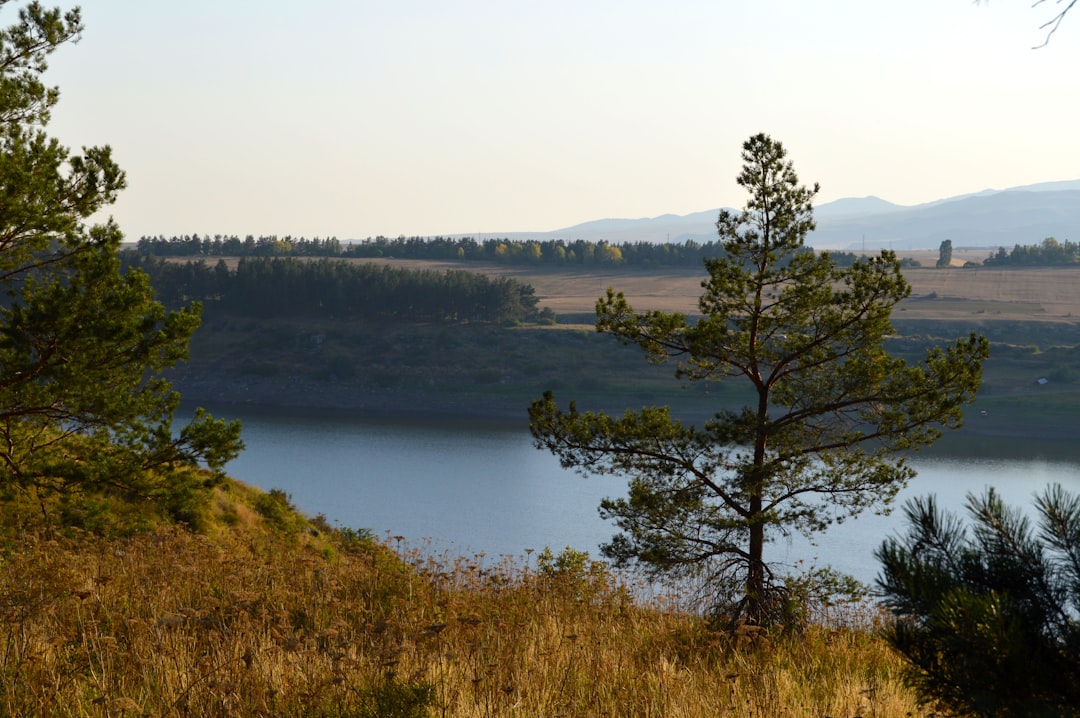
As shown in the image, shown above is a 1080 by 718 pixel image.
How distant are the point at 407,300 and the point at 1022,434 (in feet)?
203

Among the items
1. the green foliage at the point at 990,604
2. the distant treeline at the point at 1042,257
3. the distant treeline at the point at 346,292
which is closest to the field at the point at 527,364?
the distant treeline at the point at 346,292

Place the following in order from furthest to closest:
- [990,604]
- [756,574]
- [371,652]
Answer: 1. [756,574]
2. [371,652]
3. [990,604]

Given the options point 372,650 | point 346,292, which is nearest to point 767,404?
point 372,650

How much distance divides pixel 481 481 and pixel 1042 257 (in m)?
120

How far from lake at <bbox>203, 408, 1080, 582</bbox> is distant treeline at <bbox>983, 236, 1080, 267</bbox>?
83431 millimetres

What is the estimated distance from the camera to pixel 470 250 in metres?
163

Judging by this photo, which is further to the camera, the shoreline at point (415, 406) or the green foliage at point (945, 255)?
the green foliage at point (945, 255)

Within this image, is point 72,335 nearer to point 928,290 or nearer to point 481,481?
point 481,481


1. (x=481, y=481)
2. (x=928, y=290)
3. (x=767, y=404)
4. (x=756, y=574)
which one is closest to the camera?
(x=756, y=574)

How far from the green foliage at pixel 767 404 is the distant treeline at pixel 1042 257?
480ft

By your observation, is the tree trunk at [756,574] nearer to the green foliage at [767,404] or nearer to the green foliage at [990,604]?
the green foliage at [767,404]

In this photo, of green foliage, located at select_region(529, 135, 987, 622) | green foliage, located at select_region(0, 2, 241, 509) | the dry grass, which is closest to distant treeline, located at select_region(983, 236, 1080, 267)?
green foliage, located at select_region(529, 135, 987, 622)

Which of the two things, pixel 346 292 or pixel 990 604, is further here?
pixel 346 292

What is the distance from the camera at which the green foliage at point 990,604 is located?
2732mm
